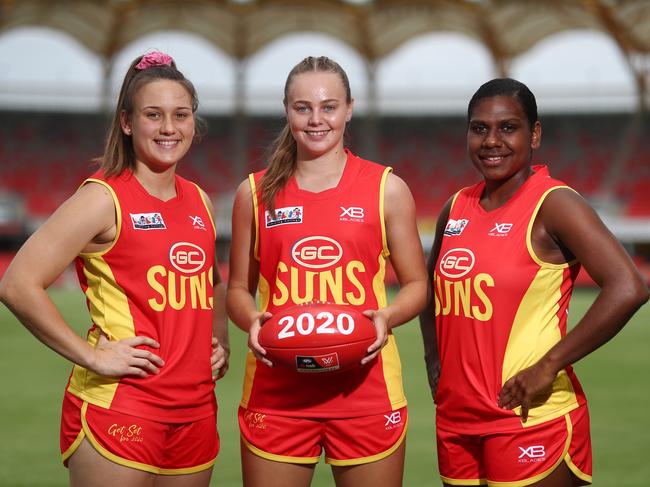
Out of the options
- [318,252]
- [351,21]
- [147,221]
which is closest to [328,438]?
[318,252]

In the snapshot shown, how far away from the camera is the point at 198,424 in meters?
3.22

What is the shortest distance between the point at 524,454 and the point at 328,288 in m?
0.97

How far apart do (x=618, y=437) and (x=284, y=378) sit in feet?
15.3

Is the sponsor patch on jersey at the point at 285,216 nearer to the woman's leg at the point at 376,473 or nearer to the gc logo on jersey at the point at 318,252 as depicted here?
the gc logo on jersey at the point at 318,252

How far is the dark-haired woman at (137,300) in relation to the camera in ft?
10.00

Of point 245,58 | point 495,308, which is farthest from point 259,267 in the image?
point 245,58

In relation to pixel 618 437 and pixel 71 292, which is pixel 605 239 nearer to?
pixel 618 437

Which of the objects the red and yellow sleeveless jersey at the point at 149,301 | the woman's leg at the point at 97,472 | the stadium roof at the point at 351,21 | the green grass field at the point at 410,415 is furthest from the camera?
the stadium roof at the point at 351,21

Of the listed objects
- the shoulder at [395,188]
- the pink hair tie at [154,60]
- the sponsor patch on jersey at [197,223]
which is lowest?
the sponsor patch on jersey at [197,223]

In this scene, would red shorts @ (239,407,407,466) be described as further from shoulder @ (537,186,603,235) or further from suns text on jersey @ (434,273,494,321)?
shoulder @ (537,186,603,235)

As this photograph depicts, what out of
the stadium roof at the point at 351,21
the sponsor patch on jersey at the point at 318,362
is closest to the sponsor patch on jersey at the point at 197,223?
the sponsor patch on jersey at the point at 318,362

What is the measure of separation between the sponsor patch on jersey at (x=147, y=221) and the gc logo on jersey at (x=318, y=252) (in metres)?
0.54

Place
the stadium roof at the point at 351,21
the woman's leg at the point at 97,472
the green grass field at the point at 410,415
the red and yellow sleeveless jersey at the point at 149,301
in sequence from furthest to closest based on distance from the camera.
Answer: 1. the stadium roof at the point at 351,21
2. the green grass field at the point at 410,415
3. the red and yellow sleeveless jersey at the point at 149,301
4. the woman's leg at the point at 97,472

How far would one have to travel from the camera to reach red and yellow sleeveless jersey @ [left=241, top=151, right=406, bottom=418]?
10.7 ft
